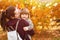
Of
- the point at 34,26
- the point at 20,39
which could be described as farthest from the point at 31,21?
the point at 20,39

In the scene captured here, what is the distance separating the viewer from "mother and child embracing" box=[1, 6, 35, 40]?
81 centimetres

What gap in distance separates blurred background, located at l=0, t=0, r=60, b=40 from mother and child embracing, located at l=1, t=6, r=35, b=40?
3 cm

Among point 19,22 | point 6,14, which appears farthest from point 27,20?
point 6,14

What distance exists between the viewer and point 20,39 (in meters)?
0.82

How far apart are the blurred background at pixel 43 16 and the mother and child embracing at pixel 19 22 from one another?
3 cm

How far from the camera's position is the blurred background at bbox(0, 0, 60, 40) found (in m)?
0.81

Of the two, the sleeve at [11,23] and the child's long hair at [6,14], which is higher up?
the child's long hair at [6,14]

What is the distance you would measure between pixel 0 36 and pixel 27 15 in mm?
250

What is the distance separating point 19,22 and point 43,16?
0.18 meters

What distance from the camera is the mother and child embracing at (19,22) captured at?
812 mm

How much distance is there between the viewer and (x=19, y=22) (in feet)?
2.68

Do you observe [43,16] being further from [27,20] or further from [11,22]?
[11,22]

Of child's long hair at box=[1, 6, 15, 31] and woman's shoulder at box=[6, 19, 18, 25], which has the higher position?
child's long hair at box=[1, 6, 15, 31]

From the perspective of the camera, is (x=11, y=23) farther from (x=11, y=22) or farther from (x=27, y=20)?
(x=27, y=20)
